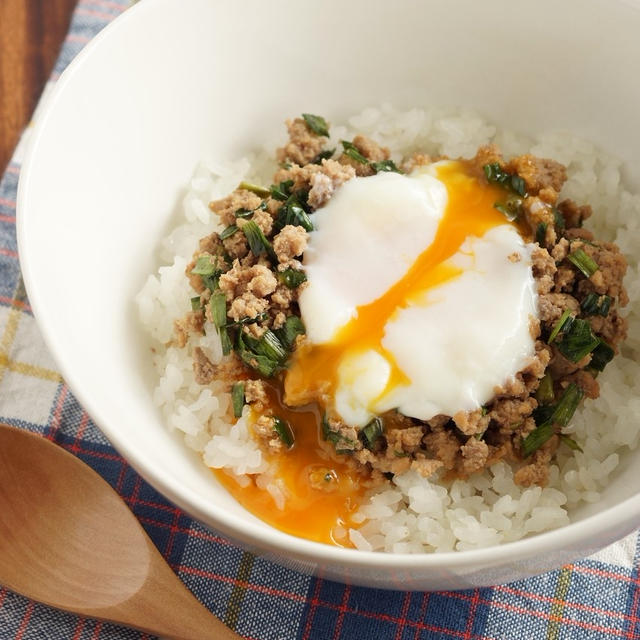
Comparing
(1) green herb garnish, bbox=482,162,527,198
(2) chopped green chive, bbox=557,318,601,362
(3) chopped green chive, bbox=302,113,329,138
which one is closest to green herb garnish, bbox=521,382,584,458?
(2) chopped green chive, bbox=557,318,601,362

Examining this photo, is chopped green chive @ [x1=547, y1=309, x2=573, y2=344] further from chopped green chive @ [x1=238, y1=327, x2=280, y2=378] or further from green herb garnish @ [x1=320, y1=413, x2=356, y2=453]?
chopped green chive @ [x1=238, y1=327, x2=280, y2=378]

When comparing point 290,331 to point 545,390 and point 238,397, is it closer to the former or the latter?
point 238,397

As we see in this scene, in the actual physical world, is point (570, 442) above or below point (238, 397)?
above

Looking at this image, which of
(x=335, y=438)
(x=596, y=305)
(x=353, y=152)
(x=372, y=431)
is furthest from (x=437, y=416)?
(x=353, y=152)

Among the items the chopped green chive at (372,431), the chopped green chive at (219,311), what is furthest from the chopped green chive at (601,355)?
the chopped green chive at (219,311)

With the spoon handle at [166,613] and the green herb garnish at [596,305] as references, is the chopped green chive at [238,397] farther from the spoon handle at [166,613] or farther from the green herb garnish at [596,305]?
the green herb garnish at [596,305]

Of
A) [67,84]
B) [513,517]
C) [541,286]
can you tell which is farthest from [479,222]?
[67,84]
